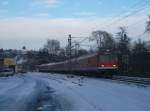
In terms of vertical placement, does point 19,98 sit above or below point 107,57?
below

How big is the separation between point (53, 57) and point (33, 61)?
51.1ft

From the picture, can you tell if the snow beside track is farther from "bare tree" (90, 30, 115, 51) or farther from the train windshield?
"bare tree" (90, 30, 115, 51)

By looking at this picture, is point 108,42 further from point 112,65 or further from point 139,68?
point 112,65

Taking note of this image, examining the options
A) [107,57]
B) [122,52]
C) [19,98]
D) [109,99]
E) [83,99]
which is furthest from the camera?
[122,52]

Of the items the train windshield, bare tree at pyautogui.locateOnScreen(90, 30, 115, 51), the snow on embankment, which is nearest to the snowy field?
the snow on embankment

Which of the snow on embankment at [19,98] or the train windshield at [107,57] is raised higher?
the train windshield at [107,57]

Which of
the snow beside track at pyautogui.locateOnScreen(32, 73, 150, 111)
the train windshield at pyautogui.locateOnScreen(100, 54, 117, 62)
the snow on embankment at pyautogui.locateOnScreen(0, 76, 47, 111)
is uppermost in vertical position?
the train windshield at pyautogui.locateOnScreen(100, 54, 117, 62)

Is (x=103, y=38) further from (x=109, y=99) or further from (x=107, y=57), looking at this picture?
(x=109, y=99)

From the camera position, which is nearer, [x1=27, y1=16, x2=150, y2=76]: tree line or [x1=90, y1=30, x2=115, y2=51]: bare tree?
[x1=27, y1=16, x2=150, y2=76]: tree line

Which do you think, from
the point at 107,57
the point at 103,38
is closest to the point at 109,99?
the point at 107,57

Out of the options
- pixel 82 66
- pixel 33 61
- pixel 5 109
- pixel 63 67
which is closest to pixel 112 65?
pixel 82 66

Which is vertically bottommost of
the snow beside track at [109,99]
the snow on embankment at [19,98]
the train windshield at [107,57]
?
the snow on embankment at [19,98]

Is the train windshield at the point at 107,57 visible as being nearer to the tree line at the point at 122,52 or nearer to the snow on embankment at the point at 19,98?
the tree line at the point at 122,52

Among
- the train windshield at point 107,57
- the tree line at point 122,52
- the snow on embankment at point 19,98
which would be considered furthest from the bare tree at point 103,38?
the snow on embankment at point 19,98
